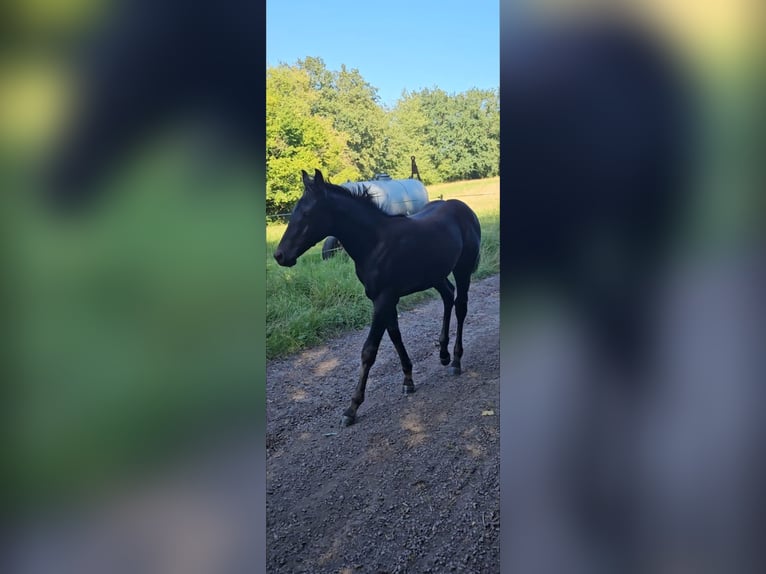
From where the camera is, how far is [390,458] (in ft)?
7.20

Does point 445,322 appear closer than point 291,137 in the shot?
No

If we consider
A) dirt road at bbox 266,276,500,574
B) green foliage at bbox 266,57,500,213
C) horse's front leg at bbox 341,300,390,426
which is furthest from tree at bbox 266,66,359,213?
dirt road at bbox 266,276,500,574

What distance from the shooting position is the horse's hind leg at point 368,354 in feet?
7.39

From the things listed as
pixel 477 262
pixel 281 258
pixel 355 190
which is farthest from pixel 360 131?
pixel 477 262

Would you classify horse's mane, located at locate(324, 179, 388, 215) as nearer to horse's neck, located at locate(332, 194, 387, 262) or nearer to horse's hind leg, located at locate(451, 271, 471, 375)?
horse's neck, located at locate(332, 194, 387, 262)

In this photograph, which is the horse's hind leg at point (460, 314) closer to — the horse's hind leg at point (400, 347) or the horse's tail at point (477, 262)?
the horse's tail at point (477, 262)

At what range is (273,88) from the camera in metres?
2.21

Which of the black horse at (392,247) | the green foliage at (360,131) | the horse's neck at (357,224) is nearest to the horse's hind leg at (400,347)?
the black horse at (392,247)

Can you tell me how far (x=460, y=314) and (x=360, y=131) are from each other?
0.92 m
